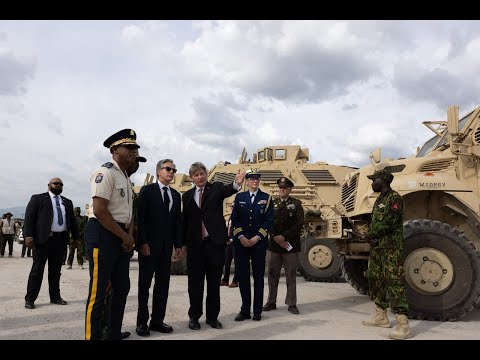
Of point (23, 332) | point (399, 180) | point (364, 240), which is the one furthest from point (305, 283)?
point (23, 332)

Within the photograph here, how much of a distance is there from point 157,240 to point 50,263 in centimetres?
260

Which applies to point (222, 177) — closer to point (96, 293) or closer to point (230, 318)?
point (230, 318)

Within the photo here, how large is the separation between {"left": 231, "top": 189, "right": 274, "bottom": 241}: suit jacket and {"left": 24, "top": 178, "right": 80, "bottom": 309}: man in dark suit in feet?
8.60

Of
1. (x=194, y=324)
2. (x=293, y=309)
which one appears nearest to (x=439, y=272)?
(x=293, y=309)

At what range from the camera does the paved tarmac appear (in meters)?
4.44

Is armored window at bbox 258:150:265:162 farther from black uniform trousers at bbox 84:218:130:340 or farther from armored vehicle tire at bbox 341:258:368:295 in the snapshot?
black uniform trousers at bbox 84:218:130:340

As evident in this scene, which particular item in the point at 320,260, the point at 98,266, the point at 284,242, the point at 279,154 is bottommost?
the point at 320,260

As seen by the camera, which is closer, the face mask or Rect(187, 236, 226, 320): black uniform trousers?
Rect(187, 236, 226, 320): black uniform trousers

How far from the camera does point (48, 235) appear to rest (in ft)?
20.1

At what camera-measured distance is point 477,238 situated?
240 inches

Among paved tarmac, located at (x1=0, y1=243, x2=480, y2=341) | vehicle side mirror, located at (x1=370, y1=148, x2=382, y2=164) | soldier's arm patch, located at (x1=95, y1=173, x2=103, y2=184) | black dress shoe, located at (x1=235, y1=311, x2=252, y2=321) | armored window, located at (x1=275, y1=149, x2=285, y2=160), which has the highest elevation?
armored window, located at (x1=275, y1=149, x2=285, y2=160)

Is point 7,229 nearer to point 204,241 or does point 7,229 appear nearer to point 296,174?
point 296,174

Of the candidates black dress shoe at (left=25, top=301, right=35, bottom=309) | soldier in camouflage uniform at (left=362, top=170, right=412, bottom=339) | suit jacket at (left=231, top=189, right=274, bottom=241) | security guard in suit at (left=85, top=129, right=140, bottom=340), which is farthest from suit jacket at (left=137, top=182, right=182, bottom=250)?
black dress shoe at (left=25, top=301, right=35, bottom=309)

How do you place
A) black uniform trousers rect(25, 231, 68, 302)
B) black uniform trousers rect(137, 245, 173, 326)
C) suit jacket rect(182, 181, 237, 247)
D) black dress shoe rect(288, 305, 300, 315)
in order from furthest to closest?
black uniform trousers rect(25, 231, 68, 302) → black dress shoe rect(288, 305, 300, 315) → suit jacket rect(182, 181, 237, 247) → black uniform trousers rect(137, 245, 173, 326)
